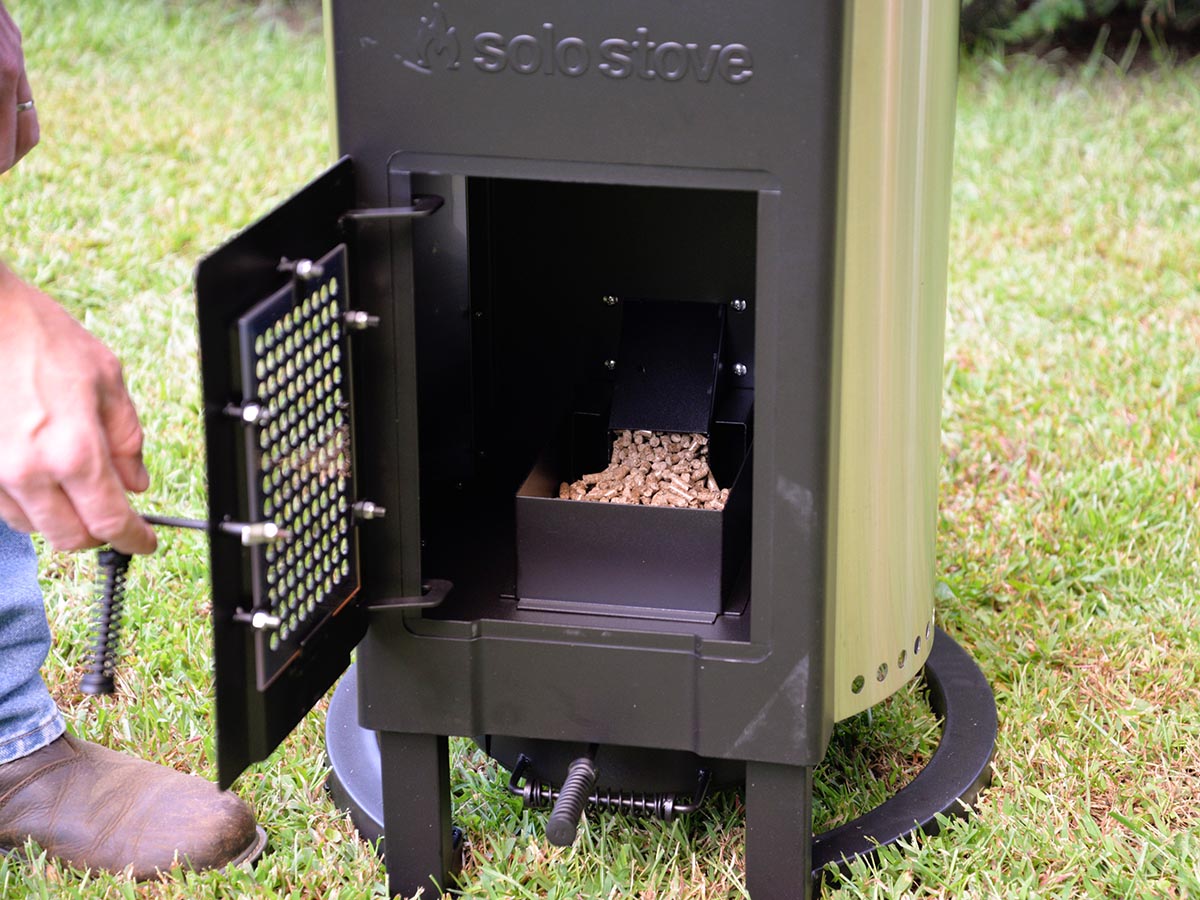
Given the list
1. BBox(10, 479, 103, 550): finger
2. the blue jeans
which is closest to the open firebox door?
BBox(10, 479, 103, 550): finger

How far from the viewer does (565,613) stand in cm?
158

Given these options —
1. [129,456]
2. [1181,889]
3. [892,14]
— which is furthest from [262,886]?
[892,14]

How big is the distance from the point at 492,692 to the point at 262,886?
340mm

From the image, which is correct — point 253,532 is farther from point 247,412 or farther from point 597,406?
point 597,406

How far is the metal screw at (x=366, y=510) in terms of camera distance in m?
1.44

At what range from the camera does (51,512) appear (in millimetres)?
1232

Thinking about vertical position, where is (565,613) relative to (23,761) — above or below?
above

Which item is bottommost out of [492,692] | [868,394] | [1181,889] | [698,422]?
[1181,889]

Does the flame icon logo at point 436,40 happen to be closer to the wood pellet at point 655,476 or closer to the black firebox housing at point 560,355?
the black firebox housing at point 560,355

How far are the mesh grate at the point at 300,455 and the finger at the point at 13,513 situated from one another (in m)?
0.19

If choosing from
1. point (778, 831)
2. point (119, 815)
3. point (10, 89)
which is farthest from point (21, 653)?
point (778, 831)

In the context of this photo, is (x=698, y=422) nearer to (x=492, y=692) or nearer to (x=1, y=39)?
(x=492, y=692)

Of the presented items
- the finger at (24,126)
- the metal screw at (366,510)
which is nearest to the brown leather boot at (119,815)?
the metal screw at (366,510)

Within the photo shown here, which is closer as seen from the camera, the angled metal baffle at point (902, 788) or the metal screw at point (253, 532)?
the metal screw at point (253, 532)
